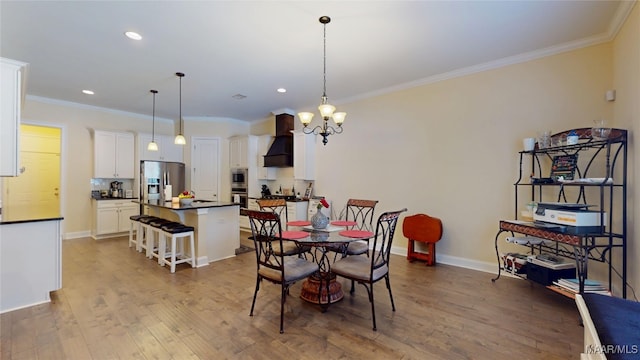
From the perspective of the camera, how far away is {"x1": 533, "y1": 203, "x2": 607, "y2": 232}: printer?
2619mm

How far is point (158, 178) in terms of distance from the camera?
636 cm

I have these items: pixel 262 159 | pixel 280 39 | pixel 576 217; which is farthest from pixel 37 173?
pixel 576 217

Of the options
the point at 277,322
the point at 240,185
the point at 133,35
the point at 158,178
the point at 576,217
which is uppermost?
the point at 133,35

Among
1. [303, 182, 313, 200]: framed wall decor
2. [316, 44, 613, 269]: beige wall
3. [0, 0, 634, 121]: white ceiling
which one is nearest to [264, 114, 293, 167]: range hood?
[303, 182, 313, 200]: framed wall decor

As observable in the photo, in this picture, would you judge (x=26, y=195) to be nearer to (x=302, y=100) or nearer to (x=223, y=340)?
(x=302, y=100)

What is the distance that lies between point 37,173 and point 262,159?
200 inches

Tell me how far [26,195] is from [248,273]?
6.08m

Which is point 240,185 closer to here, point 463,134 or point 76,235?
point 76,235

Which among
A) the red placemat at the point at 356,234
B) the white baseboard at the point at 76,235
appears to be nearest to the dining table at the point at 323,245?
the red placemat at the point at 356,234

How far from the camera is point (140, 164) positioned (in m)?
6.23

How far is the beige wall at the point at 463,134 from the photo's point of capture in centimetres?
310

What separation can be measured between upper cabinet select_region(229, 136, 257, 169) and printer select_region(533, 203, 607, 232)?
5.61 m

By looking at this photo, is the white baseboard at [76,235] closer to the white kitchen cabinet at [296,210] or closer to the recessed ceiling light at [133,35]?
the white kitchen cabinet at [296,210]

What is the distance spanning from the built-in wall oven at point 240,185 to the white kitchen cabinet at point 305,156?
1588 mm
